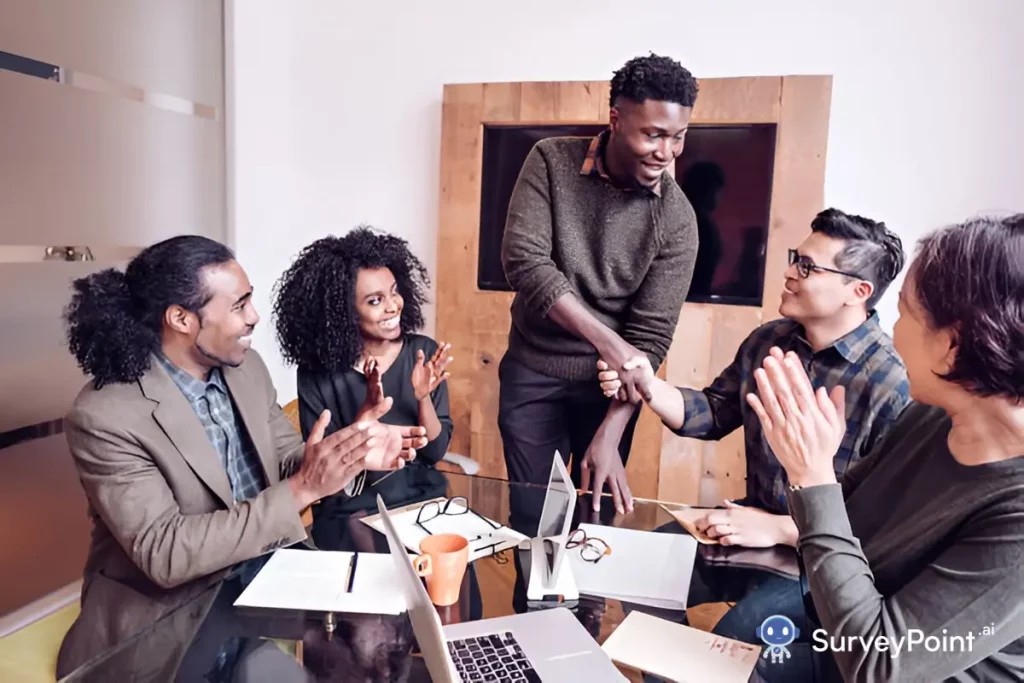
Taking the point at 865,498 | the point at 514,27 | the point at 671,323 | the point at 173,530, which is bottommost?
the point at 173,530

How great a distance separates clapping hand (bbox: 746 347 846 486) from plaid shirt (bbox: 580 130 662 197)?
97 cm

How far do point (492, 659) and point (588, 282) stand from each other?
3.82 ft

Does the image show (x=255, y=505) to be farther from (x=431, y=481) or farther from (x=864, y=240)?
(x=864, y=240)

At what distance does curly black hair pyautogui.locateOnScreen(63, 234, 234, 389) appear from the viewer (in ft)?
4.85

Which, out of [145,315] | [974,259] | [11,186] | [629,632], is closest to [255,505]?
[145,315]

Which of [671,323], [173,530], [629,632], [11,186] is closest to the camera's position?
[629,632]

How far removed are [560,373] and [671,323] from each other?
1.14 ft

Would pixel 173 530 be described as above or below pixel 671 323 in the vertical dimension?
below

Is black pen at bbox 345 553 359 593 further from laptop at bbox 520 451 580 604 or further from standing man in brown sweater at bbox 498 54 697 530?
standing man in brown sweater at bbox 498 54 697 530

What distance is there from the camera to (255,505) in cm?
143

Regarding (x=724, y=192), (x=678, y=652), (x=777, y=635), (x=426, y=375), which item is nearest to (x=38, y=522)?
(x=426, y=375)

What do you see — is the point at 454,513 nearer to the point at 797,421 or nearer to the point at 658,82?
the point at 797,421

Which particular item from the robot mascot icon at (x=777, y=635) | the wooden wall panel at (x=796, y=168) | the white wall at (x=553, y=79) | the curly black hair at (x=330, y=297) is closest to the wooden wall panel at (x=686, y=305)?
the wooden wall panel at (x=796, y=168)

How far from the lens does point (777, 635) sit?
1.15m
